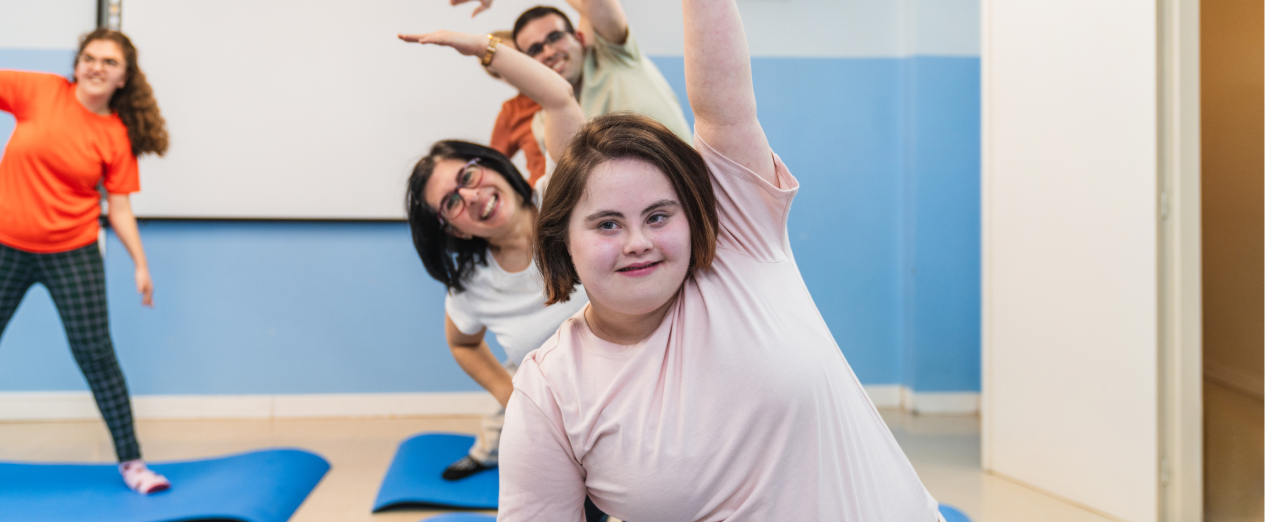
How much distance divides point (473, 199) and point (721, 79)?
938 millimetres

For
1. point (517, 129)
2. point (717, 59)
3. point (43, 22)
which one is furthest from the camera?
point (43, 22)

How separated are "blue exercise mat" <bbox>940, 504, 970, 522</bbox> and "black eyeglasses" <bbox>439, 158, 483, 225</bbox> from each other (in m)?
1.49

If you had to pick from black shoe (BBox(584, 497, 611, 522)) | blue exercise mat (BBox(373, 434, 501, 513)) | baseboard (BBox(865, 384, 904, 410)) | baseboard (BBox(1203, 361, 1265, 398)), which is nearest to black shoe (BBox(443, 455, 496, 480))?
blue exercise mat (BBox(373, 434, 501, 513))

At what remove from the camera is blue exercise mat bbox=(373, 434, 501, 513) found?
2.06 meters

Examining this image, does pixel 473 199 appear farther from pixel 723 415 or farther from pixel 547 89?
pixel 723 415

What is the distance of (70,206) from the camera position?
218 centimetres

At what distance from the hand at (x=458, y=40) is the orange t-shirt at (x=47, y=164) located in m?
1.61

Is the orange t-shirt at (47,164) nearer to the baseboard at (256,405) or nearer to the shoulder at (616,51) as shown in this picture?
the baseboard at (256,405)

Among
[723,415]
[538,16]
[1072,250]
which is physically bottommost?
[723,415]

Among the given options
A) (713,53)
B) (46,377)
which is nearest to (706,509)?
(713,53)

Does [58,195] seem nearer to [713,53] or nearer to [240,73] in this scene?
[240,73]

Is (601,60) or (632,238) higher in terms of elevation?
(601,60)

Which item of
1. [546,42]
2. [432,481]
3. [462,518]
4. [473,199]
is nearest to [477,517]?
[462,518]

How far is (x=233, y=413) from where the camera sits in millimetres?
3068
